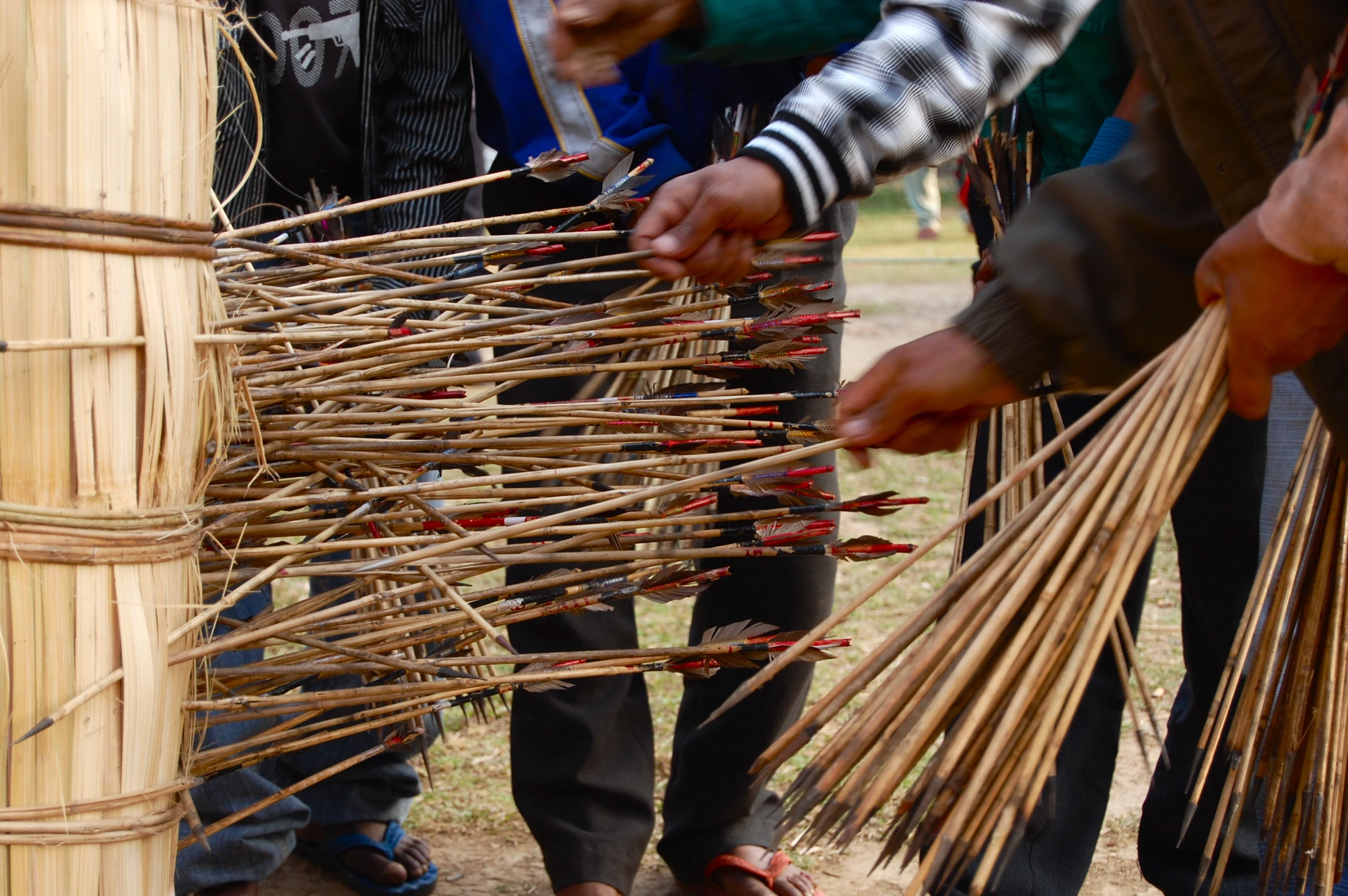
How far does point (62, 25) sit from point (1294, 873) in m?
1.49

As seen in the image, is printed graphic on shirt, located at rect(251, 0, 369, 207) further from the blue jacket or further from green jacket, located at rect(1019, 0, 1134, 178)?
green jacket, located at rect(1019, 0, 1134, 178)

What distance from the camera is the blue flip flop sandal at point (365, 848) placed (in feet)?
7.11

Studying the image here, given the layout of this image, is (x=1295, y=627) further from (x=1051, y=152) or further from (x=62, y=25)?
(x=62, y=25)

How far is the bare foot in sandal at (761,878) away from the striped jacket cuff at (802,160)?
1157 mm

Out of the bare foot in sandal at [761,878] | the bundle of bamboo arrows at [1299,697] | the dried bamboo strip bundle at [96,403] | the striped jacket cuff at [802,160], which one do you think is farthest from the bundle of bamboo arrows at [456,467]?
the bare foot in sandal at [761,878]

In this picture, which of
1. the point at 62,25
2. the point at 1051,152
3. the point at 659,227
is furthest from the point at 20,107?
the point at 1051,152

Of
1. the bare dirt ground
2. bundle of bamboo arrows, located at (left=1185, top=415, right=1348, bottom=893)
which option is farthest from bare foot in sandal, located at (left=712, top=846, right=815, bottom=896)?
bundle of bamboo arrows, located at (left=1185, top=415, right=1348, bottom=893)

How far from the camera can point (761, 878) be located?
2.05 meters

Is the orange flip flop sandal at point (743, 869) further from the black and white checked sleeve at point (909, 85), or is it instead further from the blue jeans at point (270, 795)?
the black and white checked sleeve at point (909, 85)

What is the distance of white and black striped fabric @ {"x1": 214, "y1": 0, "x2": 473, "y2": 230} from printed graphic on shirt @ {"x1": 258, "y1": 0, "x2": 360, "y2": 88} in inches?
0.9

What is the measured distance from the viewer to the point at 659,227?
4.53 feet

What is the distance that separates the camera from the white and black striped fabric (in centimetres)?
204

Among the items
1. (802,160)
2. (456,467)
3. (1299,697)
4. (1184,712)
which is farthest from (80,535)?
(1184,712)

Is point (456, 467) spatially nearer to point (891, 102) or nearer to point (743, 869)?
point (891, 102)
